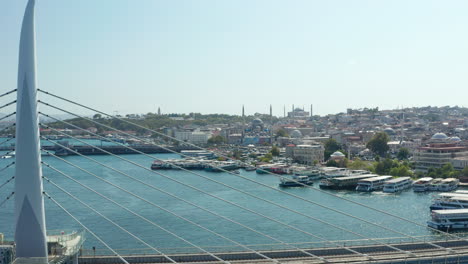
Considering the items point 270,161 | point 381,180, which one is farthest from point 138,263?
point 270,161

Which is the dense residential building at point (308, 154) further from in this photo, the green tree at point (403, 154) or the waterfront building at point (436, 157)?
the waterfront building at point (436, 157)

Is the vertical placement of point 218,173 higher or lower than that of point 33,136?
lower

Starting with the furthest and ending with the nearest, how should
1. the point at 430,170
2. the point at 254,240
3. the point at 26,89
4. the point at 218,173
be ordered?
1. the point at 218,173
2. the point at 430,170
3. the point at 254,240
4. the point at 26,89

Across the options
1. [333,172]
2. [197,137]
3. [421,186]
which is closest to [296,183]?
[333,172]

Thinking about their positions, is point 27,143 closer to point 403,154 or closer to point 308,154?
point 308,154

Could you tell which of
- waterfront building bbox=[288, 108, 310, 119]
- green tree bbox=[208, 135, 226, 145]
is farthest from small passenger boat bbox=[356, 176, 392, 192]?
waterfront building bbox=[288, 108, 310, 119]

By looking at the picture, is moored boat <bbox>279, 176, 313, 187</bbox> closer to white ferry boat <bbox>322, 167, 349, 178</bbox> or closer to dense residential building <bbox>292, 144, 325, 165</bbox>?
white ferry boat <bbox>322, 167, 349, 178</bbox>

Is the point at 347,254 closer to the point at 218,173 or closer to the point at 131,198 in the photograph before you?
the point at 131,198
